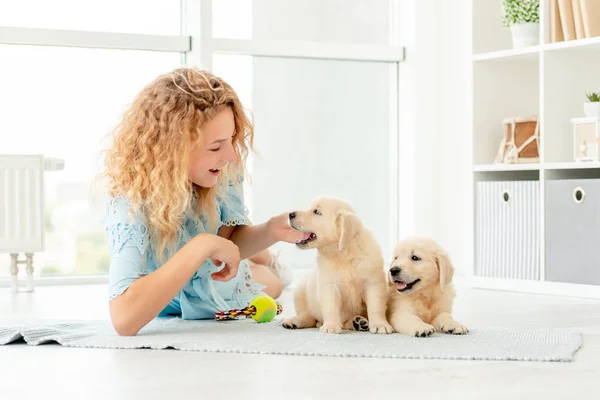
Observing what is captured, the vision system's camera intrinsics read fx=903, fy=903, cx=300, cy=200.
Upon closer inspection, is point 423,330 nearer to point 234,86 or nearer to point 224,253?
point 224,253

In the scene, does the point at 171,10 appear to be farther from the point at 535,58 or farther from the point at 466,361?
the point at 466,361

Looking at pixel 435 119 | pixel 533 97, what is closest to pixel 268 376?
pixel 533 97

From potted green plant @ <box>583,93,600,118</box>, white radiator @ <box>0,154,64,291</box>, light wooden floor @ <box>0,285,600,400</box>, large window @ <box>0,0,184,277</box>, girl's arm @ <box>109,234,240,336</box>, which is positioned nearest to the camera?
light wooden floor @ <box>0,285,600,400</box>

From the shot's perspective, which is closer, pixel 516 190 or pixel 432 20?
pixel 516 190

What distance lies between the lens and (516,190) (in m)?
3.52

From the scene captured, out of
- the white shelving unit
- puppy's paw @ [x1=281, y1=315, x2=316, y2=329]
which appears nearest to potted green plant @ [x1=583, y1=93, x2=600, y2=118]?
the white shelving unit

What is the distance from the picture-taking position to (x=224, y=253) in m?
2.02

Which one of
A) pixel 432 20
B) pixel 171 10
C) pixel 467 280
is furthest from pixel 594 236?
pixel 171 10

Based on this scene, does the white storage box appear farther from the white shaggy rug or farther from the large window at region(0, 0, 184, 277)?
the large window at region(0, 0, 184, 277)

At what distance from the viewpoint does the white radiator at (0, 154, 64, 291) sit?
3578 millimetres

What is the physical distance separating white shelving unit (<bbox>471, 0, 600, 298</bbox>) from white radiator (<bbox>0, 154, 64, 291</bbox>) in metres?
1.78

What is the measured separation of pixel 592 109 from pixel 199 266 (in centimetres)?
188

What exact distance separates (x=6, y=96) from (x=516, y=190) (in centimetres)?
219

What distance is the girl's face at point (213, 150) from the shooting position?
2115 millimetres
